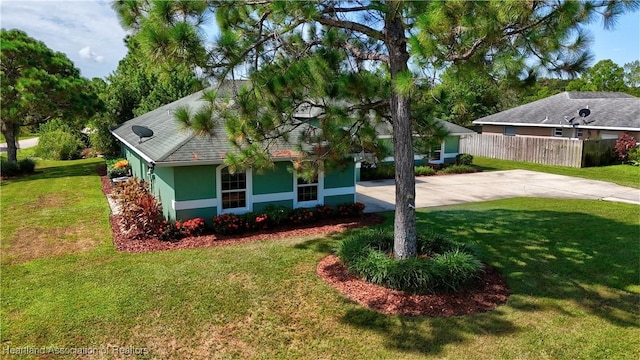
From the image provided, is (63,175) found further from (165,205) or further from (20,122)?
(165,205)

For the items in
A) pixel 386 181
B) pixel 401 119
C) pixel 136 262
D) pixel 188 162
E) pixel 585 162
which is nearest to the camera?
pixel 401 119

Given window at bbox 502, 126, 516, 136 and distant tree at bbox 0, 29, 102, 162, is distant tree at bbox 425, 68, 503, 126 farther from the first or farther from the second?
window at bbox 502, 126, 516, 136

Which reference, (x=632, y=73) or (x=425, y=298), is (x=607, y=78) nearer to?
(x=632, y=73)

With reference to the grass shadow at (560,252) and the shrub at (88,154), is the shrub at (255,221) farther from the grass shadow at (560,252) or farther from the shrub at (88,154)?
the shrub at (88,154)

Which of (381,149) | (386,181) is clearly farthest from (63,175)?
(381,149)

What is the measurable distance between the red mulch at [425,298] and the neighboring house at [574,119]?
2242 cm

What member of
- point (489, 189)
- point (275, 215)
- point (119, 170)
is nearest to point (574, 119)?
point (489, 189)

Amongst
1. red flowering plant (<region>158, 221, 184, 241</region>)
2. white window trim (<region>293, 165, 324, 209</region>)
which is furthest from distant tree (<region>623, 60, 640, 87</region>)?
red flowering plant (<region>158, 221, 184, 241</region>)

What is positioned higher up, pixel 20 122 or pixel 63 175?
pixel 20 122

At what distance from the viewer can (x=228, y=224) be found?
33.7 ft

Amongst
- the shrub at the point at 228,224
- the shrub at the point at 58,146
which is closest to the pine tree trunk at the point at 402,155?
the shrub at the point at 228,224

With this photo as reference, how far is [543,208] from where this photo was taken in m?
13.2

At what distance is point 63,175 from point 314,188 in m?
15.4

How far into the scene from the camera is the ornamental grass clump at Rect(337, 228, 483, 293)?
679 cm
